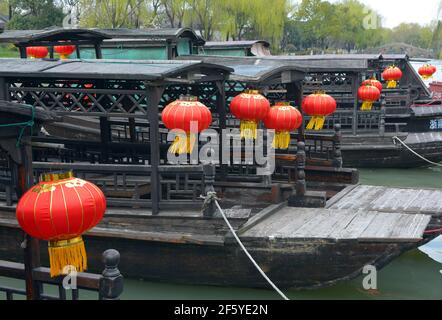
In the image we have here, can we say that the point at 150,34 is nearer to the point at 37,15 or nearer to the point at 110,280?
the point at 110,280

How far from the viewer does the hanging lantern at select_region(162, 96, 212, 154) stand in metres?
7.33

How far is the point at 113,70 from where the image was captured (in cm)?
754

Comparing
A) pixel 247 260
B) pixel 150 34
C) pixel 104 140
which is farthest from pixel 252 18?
pixel 247 260

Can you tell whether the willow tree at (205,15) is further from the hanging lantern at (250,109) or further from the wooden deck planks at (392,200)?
the hanging lantern at (250,109)

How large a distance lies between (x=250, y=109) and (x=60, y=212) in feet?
15.4

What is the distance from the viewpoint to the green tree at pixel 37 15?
31.6 meters

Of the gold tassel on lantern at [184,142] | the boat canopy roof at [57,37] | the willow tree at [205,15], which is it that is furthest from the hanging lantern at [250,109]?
the willow tree at [205,15]

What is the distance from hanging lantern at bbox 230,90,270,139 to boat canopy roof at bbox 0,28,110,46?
455 centimetres

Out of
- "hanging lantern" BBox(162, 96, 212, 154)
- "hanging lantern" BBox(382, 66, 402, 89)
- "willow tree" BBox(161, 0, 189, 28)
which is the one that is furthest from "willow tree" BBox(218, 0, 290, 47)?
"hanging lantern" BBox(162, 96, 212, 154)

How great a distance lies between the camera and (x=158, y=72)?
283 inches

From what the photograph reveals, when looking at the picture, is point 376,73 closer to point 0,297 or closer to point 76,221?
point 0,297
